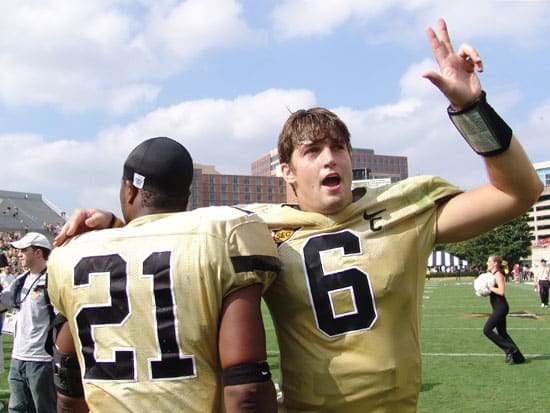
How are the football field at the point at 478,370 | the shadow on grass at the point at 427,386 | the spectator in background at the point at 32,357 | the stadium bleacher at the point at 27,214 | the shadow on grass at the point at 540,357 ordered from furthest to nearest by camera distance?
the stadium bleacher at the point at 27,214
the shadow on grass at the point at 540,357
the shadow on grass at the point at 427,386
the football field at the point at 478,370
the spectator in background at the point at 32,357

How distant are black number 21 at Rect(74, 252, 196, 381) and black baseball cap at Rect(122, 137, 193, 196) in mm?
297

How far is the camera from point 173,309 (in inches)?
79.7

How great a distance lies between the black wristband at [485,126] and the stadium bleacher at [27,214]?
50.6 metres

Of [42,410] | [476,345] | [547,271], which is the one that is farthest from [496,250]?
[42,410]

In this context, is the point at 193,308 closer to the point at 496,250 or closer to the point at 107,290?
the point at 107,290

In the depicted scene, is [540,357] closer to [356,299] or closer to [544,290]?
[356,299]

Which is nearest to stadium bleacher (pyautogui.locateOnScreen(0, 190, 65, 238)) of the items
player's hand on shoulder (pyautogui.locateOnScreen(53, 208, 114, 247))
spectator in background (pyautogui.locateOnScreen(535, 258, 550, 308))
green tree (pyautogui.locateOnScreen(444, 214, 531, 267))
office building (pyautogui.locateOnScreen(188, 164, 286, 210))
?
spectator in background (pyautogui.locateOnScreen(535, 258, 550, 308))

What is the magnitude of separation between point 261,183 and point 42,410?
126 metres

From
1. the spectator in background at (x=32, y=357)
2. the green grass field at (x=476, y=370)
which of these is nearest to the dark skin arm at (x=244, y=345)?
the spectator in background at (x=32, y=357)

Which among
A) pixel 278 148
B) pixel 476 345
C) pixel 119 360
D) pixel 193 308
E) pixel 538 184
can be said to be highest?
pixel 278 148

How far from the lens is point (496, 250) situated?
7156cm

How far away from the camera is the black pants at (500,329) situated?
9.66m

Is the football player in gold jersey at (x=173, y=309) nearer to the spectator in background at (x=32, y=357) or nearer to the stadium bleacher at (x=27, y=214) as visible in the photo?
the spectator in background at (x=32, y=357)

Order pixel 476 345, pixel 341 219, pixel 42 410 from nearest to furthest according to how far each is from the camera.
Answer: pixel 341 219 < pixel 42 410 < pixel 476 345
